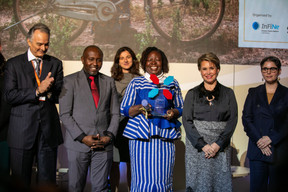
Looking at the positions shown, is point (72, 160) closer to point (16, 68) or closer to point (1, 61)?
point (16, 68)

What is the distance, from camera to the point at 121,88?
12.8 ft

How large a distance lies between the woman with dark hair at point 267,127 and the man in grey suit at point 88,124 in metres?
1.46

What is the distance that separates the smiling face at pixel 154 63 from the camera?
3.21 m

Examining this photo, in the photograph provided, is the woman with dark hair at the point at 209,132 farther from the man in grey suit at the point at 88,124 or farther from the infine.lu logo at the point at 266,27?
the infine.lu logo at the point at 266,27

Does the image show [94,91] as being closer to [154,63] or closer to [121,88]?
[154,63]

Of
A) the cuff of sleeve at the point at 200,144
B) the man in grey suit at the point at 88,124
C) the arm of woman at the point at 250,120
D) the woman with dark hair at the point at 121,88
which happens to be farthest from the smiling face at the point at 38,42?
the arm of woman at the point at 250,120

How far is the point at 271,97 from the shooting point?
3457 mm

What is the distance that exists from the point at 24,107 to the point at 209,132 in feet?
5.59

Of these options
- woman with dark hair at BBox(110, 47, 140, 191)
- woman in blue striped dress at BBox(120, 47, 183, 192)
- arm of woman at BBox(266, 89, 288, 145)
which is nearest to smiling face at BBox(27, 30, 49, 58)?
woman in blue striped dress at BBox(120, 47, 183, 192)

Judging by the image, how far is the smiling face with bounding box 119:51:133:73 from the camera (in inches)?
157

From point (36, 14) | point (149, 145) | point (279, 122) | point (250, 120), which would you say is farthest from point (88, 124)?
point (36, 14)

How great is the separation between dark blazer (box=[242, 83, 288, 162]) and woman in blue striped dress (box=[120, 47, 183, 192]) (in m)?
0.83

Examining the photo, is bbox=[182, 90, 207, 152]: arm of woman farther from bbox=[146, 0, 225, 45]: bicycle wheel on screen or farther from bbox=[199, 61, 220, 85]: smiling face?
bbox=[146, 0, 225, 45]: bicycle wheel on screen

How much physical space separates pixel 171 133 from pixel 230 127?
1.86 ft
